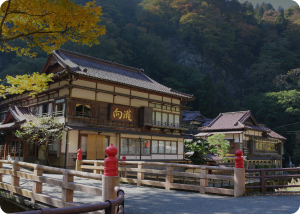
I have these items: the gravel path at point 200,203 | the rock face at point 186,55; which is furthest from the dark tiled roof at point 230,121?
the rock face at point 186,55

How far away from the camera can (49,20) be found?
31.9ft

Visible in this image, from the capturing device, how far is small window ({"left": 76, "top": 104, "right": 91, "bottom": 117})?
65.4 ft

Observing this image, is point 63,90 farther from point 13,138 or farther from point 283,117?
point 283,117

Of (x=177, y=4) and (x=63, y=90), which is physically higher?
(x=177, y=4)

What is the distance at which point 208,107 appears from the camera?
53438 mm

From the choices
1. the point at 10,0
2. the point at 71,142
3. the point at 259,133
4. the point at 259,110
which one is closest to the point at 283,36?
the point at 259,110

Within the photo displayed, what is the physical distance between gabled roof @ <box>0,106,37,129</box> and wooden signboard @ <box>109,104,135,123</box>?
244 inches

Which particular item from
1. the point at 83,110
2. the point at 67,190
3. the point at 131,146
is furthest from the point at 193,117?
the point at 67,190

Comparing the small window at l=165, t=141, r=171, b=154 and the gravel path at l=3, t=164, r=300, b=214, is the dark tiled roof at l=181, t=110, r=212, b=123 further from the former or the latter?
the gravel path at l=3, t=164, r=300, b=214

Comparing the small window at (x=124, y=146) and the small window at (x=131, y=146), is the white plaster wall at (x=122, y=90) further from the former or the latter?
the small window at (x=131, y=146)

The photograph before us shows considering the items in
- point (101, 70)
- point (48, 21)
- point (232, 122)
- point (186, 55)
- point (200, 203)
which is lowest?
point (200, 203)

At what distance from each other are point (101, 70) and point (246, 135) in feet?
74.0

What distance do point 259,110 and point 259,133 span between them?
15965 millimetres

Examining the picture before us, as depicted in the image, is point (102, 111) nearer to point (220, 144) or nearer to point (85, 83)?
point (85, 83)
